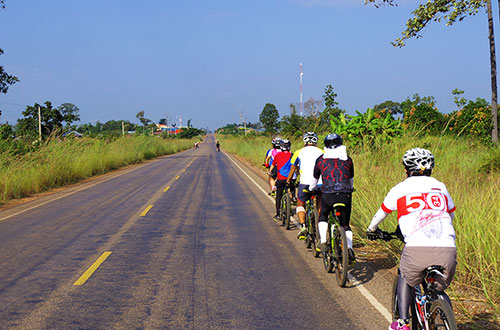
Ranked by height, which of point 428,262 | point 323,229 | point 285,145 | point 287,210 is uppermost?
point 285,145

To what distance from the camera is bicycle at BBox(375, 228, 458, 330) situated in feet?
11.0

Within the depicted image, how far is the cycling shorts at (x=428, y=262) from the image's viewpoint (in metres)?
3.62

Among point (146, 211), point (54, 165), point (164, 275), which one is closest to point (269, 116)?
point (54, 165)

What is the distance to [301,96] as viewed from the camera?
33875mm

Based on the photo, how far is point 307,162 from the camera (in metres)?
8.23

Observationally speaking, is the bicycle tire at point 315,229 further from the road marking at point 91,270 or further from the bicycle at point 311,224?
the road marking at point 91,270

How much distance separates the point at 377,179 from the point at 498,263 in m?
4.63

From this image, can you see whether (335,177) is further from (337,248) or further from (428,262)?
(428,262)

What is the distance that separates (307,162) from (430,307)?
15.5ft

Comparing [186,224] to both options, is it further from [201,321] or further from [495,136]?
[495,136]

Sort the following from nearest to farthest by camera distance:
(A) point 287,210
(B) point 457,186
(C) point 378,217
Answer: (C) point 378,217 → (B) point 457,186 → (A) point 287,210

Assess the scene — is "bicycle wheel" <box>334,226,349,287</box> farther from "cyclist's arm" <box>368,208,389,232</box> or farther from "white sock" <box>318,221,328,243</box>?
"cyclist's arm" <box>368,208,389,232</box>

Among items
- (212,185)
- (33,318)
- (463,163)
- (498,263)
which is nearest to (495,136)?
(463,163)

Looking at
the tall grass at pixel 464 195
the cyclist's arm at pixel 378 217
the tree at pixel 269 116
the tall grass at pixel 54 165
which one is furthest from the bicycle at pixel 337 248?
the tree at pixel 269 116
